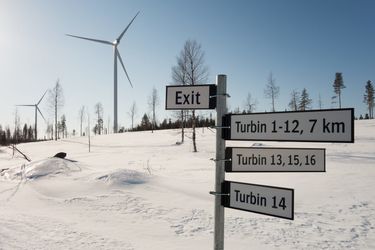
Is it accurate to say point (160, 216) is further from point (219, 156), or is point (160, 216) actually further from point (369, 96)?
point (369, 96)

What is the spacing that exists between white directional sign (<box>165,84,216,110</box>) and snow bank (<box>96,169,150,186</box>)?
7.11 metres

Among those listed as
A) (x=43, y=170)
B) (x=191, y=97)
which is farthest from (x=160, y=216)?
(x=43, y=170)

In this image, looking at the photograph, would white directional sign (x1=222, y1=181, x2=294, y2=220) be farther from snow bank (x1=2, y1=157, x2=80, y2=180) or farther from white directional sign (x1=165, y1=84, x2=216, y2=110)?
snow bank (x1=2, y1=157, x2=80, y2=180)

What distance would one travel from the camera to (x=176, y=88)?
11.1 feet

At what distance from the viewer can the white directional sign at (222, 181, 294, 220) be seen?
2.83 meters

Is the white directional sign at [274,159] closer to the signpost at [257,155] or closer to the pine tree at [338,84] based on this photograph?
the signpost at [257,155]

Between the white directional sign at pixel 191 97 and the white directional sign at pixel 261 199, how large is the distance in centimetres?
77

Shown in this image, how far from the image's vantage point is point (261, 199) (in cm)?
293

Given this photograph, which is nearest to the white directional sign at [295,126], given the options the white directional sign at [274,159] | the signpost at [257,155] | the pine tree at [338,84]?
the signpost at [257,155]

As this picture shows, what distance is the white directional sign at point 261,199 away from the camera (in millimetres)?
2826

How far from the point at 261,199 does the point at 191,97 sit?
1156mm

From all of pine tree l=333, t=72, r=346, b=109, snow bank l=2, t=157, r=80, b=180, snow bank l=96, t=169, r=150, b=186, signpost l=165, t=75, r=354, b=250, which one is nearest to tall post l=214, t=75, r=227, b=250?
signpost l=165, t=75, r=354, b=250

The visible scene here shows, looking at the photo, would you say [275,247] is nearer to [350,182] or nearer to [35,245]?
[35,245]

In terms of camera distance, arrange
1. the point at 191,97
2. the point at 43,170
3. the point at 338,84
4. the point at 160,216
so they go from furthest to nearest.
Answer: the point at 338,84, the point at 43,170, the point at 160,216, the point at 191,97
